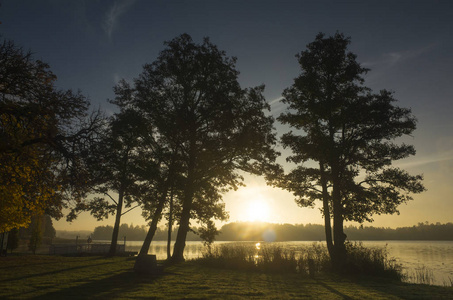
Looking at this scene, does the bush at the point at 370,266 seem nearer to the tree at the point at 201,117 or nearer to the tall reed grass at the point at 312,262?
the tall reed grass at the point at 312,262

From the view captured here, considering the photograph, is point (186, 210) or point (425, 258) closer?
point (186, 210)

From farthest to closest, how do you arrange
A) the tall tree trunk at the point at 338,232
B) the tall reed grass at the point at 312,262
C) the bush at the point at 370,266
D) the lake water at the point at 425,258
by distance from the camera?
the lake water at the point at 425,258 → the tall tree trunk at the point at 338,232 → the tall reed grass at the point at 312,262 → the bush at the point at 370,266

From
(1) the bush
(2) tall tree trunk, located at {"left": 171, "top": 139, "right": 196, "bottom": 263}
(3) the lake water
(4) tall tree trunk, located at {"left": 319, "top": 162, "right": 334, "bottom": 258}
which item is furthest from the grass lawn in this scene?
(2) tall tree trunk, located at {"left": 171, "top": 139, "right": 196, "bottom": 263}

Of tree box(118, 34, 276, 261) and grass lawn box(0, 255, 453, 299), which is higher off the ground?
tree box(118, 34, 276, 261)

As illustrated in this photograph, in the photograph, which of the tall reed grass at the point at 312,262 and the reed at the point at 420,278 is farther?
the tall reed grass at the point at 312,262

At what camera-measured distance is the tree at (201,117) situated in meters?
22.0

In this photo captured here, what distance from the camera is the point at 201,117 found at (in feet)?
74.9

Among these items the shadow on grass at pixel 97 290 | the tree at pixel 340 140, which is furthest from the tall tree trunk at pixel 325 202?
the shadow on grass at pixel 97 290

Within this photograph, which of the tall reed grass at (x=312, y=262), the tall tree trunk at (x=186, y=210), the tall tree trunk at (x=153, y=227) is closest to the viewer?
the tall reed grass at (x=312, y=262)

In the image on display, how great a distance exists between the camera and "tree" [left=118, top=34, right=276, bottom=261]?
2203 cm

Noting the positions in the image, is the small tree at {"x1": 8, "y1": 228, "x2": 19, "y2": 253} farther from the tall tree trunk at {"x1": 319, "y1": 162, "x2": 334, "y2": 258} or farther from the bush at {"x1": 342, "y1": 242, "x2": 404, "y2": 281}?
the bush at {"x1": 342, "y1": 242, "x2": 404, "y2": 281}

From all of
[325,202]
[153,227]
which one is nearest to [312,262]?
[325,202]

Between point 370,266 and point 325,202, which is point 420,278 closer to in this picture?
point 370,266

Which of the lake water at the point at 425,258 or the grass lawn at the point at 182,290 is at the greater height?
the grass lawn at the point at 182,290
